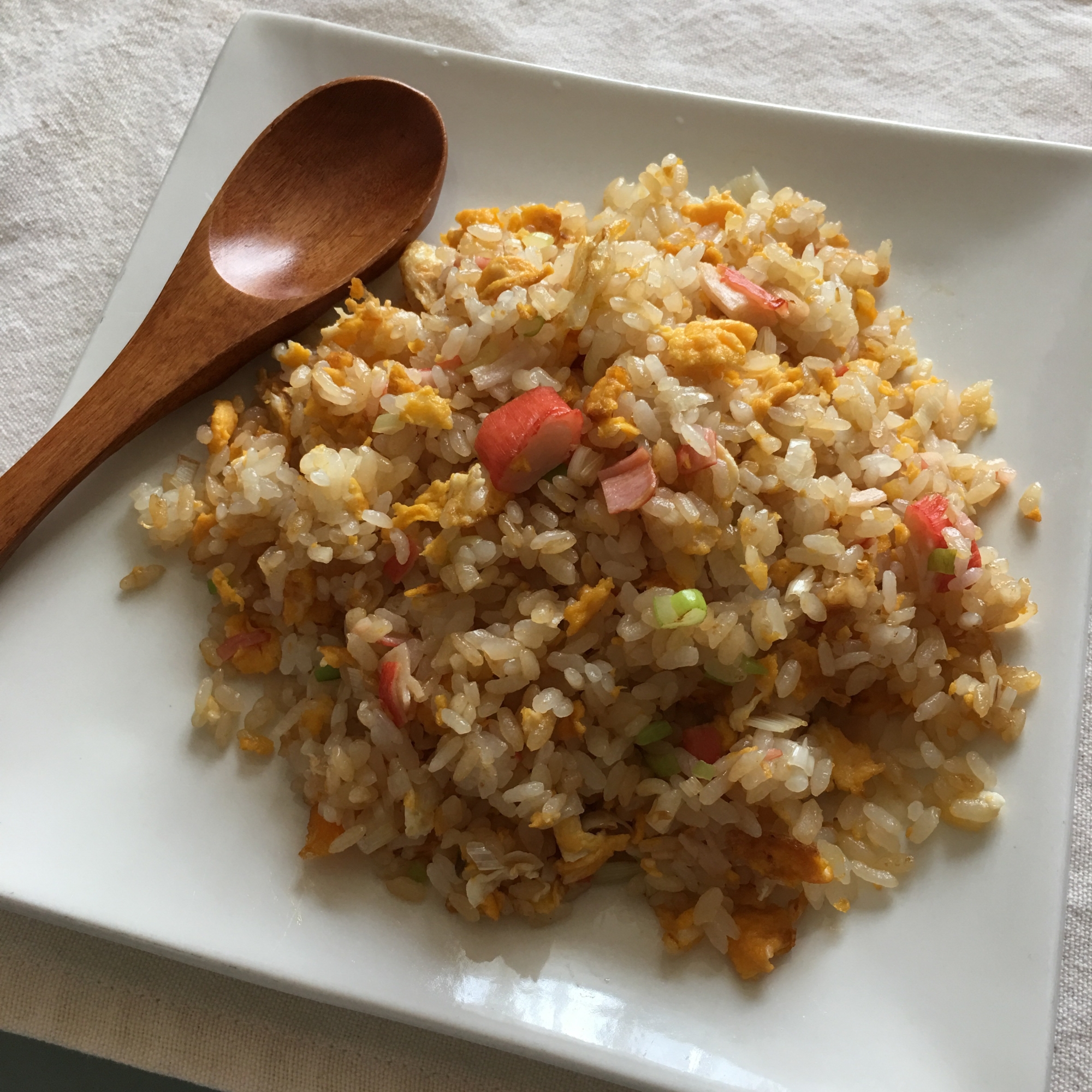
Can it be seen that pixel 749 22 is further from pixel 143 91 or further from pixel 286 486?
pixel 286 486

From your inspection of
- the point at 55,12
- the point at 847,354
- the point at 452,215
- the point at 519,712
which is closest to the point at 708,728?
the point at 519,712

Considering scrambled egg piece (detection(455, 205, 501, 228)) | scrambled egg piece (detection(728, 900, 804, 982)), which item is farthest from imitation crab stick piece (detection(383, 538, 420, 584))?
scrambled egg piece (detection(728, 900, 804, 982))

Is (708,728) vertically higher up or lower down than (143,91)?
lower down

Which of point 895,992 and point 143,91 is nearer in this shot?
point 895,992

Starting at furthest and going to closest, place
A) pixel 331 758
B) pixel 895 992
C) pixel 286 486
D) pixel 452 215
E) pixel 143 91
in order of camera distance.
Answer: pixel 143 91
pixel 452 215
pixel 286 486
pixel 331 758
pixel 895 992

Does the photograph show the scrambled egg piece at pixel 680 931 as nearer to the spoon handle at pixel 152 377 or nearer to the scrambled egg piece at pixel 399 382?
the scrambled egg piece at pixel 399 382

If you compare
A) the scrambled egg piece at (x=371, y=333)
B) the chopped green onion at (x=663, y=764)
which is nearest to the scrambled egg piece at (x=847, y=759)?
the chopped green onion at (x=663, y=764)
